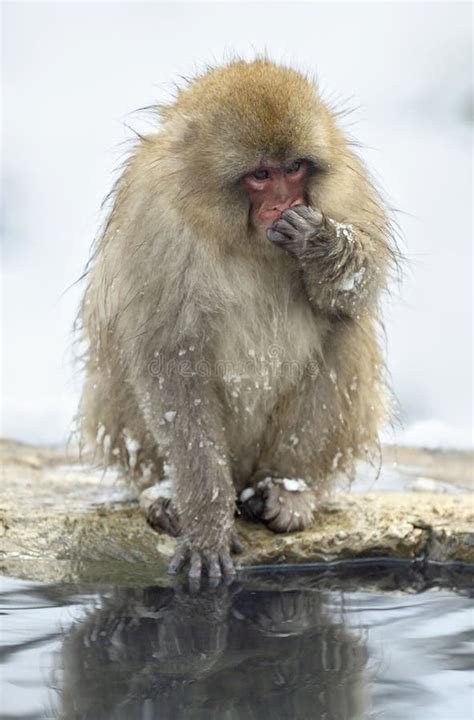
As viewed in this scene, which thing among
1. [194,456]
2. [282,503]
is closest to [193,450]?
[194,456]

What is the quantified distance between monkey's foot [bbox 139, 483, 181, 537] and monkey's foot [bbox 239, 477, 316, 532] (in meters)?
0.34

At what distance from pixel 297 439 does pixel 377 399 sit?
1.38ft

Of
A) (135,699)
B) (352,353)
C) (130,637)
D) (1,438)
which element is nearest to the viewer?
(135,699)

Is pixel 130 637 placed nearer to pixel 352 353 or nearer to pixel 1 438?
pixel 352 353

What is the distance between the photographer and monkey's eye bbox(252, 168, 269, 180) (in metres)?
3.70

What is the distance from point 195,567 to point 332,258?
3.83 ft

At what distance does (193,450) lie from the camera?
404cm

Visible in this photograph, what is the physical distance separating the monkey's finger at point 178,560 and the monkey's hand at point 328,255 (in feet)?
3.23

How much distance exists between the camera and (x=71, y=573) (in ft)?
13.1

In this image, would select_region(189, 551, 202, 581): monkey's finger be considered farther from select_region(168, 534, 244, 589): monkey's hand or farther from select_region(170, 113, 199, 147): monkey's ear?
select_region(170, 113, 199, 147): monkey's ear

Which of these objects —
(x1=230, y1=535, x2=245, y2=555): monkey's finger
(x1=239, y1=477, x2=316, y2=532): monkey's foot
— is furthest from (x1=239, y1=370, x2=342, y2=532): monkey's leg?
(x1=230, y1=535, x2=245, y2=555): monkey's finger

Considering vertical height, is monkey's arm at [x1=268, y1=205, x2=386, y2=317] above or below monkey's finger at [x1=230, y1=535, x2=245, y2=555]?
above

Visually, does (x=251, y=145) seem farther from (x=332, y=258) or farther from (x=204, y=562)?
(x=204, y=562)

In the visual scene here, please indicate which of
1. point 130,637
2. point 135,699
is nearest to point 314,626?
point 130,637
